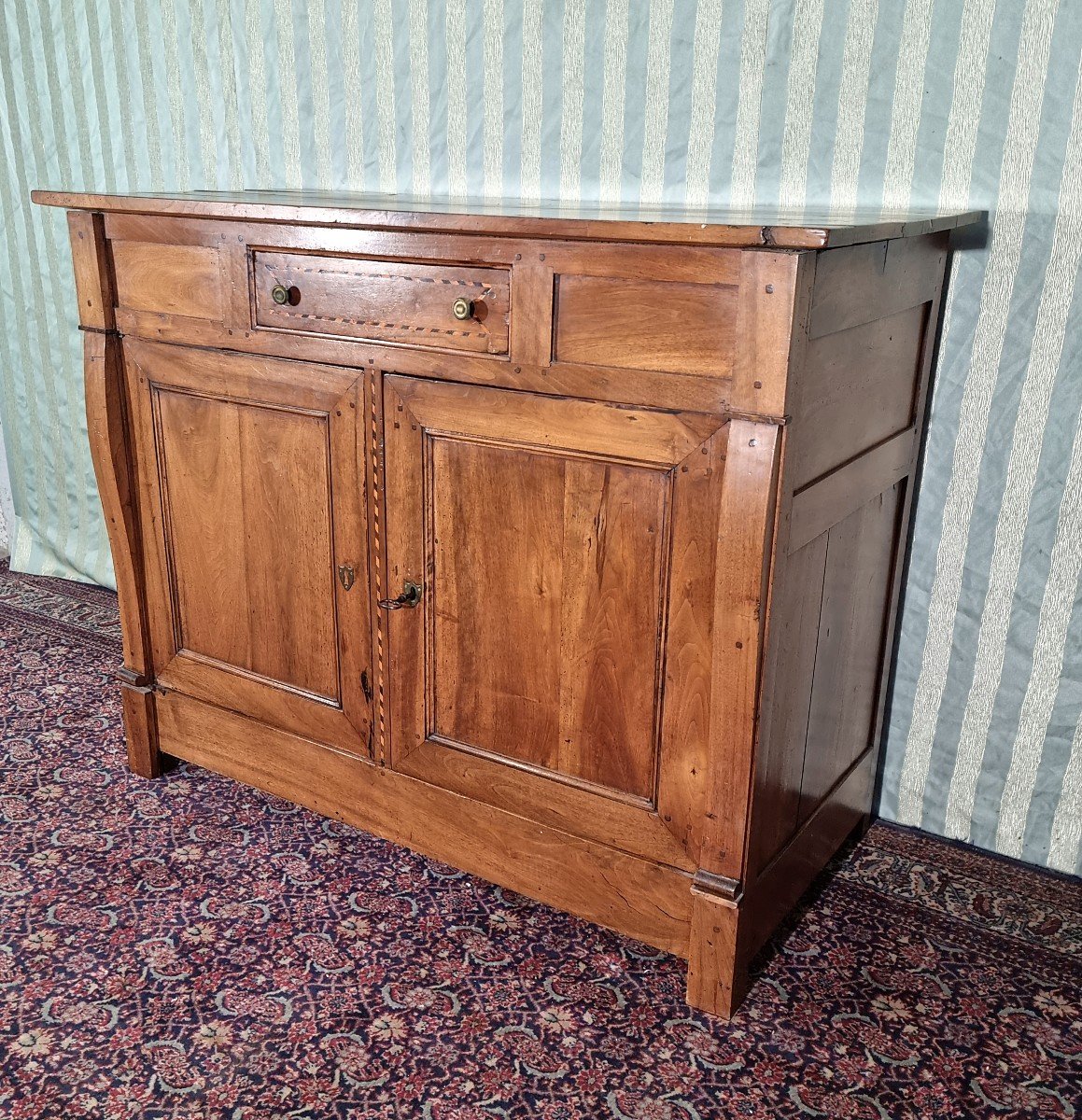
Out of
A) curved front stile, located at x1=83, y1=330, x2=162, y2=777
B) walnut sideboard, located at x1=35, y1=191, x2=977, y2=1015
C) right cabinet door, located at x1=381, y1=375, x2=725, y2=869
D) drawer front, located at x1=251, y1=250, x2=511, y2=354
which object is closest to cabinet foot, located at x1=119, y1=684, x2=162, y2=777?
curved front stile, located at x1=83, y1=330, x2=162, y2=777

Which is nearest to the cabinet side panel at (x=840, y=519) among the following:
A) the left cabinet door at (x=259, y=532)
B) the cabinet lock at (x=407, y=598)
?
the cabinet lock at (x=407, y=598)

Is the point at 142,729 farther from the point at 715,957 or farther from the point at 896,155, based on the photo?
the point at 896,155

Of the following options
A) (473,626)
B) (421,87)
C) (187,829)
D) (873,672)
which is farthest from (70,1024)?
(421,87)

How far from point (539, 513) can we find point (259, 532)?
1.80ft

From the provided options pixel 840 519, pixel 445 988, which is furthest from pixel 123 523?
pixel 840 519

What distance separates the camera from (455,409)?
1543mm

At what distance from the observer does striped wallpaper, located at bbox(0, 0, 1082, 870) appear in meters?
1.65

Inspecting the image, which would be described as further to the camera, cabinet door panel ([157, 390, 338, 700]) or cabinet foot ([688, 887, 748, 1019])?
cabinet door panel ([157, 390, 338, 700])

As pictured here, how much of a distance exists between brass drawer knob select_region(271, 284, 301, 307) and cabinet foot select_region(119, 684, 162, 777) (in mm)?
818

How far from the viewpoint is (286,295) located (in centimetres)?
164

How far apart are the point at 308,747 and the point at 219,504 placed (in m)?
0.43

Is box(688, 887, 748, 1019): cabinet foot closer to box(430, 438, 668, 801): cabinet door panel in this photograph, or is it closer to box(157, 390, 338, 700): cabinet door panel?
box(430, 438, 668, 801): cabinet door panel

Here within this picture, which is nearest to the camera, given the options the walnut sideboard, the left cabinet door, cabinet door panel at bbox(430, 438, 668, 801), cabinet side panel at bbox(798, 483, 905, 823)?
the walnut sideboard

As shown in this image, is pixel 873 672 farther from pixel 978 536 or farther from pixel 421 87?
pixel 421 87
